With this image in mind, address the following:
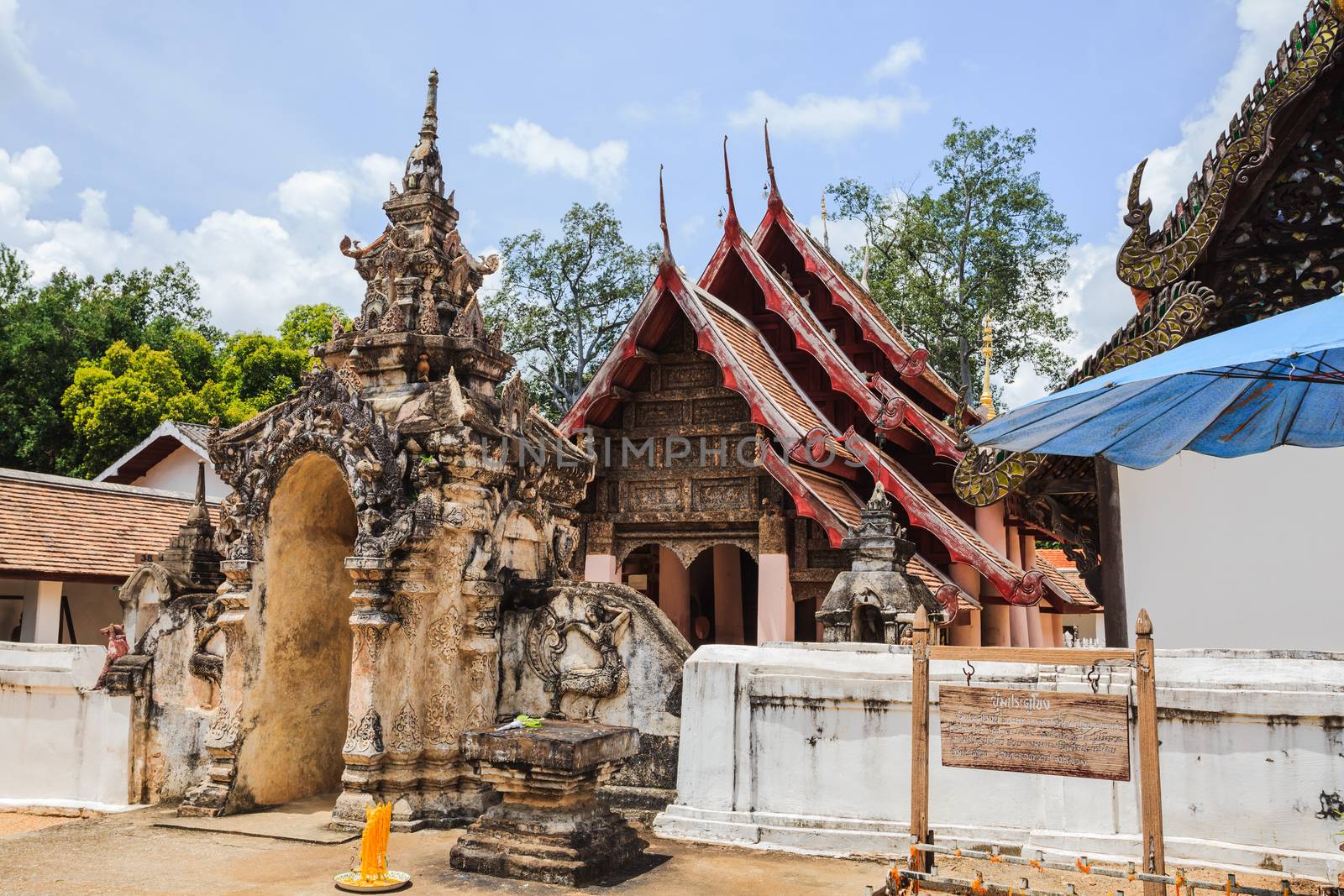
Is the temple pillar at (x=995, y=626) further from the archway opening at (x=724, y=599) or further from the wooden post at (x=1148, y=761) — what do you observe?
the wooden post at (x=1148, y=761)

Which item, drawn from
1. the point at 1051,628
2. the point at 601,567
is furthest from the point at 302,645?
the point at 1051,628

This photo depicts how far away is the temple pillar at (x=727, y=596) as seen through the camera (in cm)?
1552

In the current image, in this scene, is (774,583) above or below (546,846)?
above

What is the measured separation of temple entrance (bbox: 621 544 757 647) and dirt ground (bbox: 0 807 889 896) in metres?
8.01

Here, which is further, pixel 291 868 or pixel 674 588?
pixel 674 588

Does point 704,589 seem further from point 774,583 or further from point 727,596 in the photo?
point 774,583

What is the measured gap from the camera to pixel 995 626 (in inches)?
537

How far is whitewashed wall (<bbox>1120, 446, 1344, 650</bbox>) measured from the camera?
287 inches

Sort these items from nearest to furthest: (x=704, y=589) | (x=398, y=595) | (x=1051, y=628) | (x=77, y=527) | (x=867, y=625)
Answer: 1. (x=398, y=595)
2. (x=867, y=625)
3. (x=704, y=589)
4. (x=77, y=527)
5. (x=1051, y=628)

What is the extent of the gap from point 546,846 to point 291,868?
147 centimetres

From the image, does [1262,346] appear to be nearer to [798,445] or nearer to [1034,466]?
[1034,466]

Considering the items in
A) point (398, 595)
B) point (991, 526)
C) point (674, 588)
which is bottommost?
point (398, 595)

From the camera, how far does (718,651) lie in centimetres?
676

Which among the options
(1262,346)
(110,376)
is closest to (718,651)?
(1262,346)
